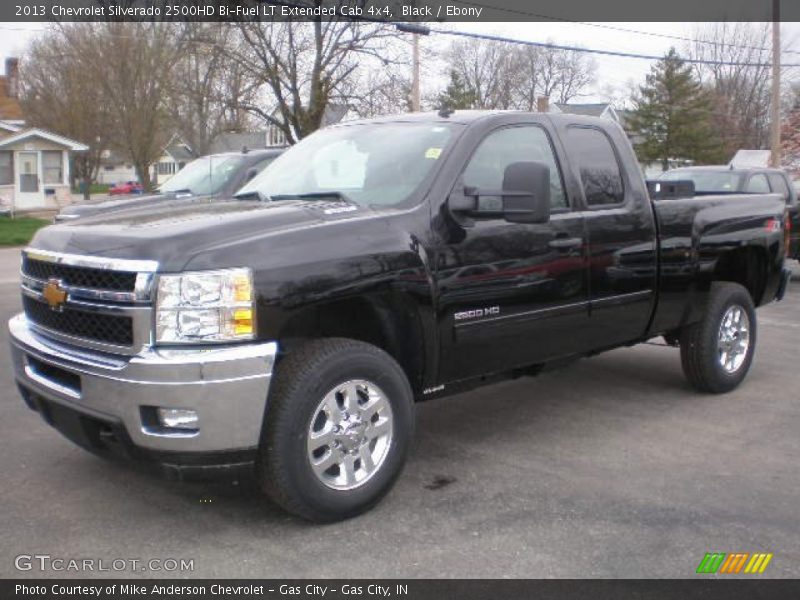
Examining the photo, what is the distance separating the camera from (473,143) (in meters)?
4.80

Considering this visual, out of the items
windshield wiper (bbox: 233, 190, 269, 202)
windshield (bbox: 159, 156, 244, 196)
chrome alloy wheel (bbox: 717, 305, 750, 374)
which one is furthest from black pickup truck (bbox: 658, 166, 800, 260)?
windshield wiper (bbox: 233, 190, 269, 202)

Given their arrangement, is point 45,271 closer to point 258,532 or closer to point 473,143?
point 258,532

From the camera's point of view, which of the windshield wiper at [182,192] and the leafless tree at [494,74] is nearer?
the windshield wiper at [182,192]

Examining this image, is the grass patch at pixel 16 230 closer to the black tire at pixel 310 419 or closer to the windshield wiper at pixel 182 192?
the windshield wiper at pixel 182 192

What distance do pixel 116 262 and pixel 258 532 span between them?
1387mm

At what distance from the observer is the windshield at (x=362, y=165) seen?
15.5 ft

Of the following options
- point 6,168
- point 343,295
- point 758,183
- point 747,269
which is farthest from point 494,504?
point 6,168

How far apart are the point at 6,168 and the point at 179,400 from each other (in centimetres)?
3433

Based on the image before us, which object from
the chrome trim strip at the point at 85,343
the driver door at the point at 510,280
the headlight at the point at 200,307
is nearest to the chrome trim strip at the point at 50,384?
the chrome trim strip at the point at 85,343

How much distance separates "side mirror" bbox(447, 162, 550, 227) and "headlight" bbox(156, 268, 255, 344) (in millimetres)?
1393

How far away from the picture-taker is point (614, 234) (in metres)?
5.45

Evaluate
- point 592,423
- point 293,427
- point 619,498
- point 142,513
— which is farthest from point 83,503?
point 592,423

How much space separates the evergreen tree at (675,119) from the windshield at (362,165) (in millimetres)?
47138

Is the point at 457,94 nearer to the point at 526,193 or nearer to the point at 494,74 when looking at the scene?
the point at 494,74
